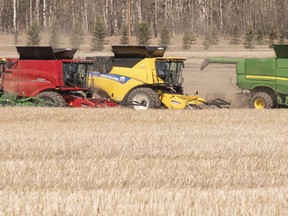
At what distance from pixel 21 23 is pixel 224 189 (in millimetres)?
80742

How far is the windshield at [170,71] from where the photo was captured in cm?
1932

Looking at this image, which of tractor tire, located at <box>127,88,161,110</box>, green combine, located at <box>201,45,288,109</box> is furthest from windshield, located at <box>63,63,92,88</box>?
green combine, located at <box>201,45,288,109</box>

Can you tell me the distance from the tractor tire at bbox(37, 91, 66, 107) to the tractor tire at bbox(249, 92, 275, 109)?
16.5 feet

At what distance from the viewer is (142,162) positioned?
32.4 feet

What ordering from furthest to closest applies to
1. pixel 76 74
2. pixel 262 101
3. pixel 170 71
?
pixel 262 101
pixel 170 71
pixel 76 74

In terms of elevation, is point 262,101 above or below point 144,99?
below

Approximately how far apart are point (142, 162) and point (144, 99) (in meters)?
9.12

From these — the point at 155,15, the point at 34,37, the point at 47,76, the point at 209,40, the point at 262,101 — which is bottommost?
the point at 209,40

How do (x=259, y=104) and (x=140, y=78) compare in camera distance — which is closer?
(x=140, y=78)

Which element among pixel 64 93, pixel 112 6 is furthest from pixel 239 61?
pixel 112 6

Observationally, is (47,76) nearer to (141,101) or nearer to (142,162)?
(141,101)

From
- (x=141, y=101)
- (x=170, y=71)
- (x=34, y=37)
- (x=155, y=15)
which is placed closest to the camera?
(x=141, y=101)

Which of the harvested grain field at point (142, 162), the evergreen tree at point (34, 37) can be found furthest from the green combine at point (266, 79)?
the evergreen tree at point (34, 37)

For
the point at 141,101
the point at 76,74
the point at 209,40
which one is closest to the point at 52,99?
the point at 76,74
